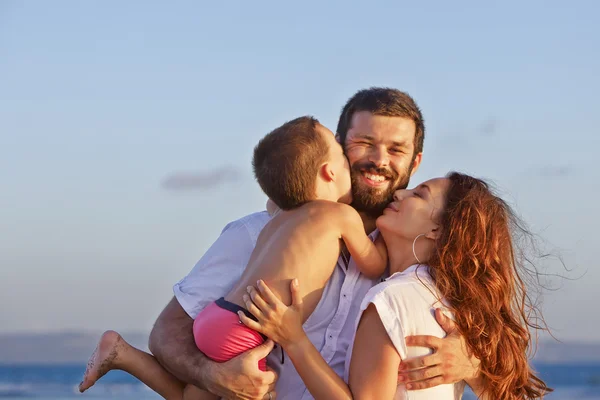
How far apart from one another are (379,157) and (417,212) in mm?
599

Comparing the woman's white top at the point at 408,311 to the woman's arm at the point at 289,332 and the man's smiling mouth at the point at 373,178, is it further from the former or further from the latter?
the man's smiling mouth at the point at 373,178

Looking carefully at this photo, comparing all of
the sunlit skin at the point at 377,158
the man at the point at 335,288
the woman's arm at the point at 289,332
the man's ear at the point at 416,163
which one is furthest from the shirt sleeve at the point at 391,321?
the man's ear at the point at 416,163

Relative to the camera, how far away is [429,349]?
395 cm

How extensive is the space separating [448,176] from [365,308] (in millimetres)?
886

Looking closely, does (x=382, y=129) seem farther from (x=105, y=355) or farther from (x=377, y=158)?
(x=105, y=355)

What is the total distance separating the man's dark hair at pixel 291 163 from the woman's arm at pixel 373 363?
773 millimetres

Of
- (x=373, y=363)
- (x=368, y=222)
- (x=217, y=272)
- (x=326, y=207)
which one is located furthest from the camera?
(x=368, y=222)

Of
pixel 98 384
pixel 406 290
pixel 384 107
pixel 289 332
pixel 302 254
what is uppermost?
pixel 384 107

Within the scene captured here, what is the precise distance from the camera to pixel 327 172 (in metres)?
4.48

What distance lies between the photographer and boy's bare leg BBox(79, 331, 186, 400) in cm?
477

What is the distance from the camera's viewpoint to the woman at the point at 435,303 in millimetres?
3844

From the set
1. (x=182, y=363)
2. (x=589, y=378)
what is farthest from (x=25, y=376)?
(x=182, y=363)

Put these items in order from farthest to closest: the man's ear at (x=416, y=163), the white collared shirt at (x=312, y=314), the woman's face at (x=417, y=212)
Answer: the man's ear at (x=416, y=163), the white collared shirt at (x=312, y=314), the woman's face at (x=417, y=212)

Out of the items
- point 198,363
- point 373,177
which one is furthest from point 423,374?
point 373,177
